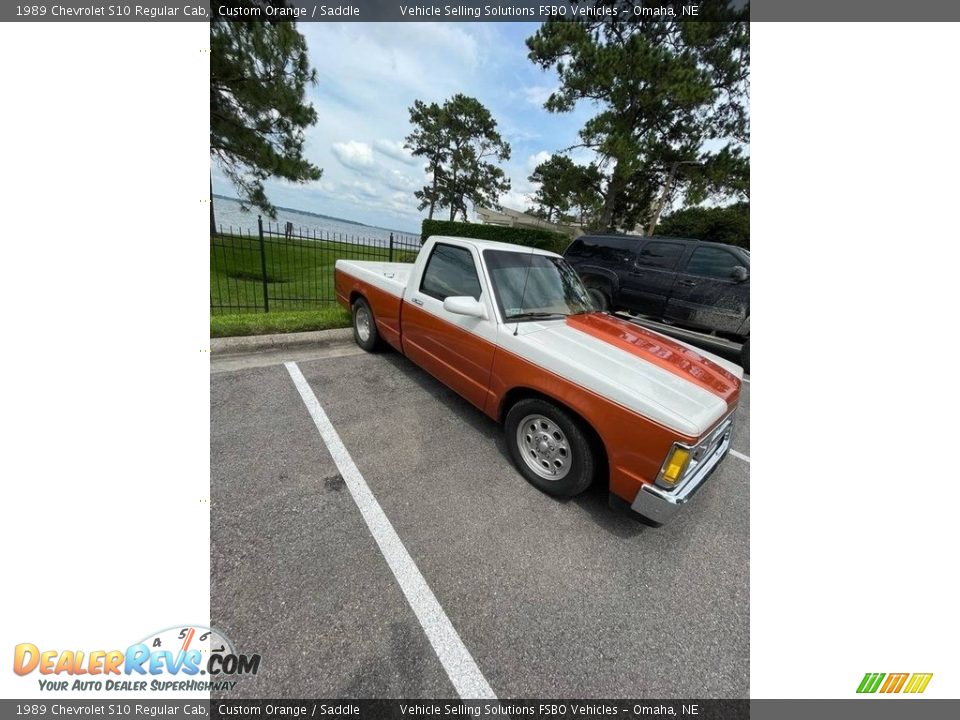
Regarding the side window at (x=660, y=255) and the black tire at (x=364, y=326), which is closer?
the black tire at (x=364, y=326)

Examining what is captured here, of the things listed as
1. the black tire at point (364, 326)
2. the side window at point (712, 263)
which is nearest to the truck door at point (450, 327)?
the black tire at point (364, 326)

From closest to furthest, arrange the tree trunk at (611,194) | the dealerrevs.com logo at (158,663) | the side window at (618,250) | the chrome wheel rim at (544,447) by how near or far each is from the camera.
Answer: the dealerrevs.com logo at (158,663), the chrome wheel rim at (544,447), the side window at (618,250), the tree trunk at (611,194)

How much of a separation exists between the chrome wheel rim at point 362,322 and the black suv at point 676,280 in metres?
3.30

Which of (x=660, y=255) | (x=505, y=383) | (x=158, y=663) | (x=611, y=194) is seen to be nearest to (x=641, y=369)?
(x=505, y=383)

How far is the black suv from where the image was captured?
5453 millimetres

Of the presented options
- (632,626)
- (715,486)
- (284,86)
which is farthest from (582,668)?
(284,86)

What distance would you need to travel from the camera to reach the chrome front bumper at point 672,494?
75.6 inches

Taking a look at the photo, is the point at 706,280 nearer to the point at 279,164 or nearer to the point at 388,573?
the point at 388,573

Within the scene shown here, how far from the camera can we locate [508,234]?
18.4m

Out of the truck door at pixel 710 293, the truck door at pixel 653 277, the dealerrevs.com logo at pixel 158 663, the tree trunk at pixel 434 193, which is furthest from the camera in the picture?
the tree trunk at pixel 434 193

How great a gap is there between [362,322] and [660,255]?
5.27 m

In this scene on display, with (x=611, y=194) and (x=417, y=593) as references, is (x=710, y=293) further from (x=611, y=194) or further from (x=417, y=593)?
(x=611, y=194)
